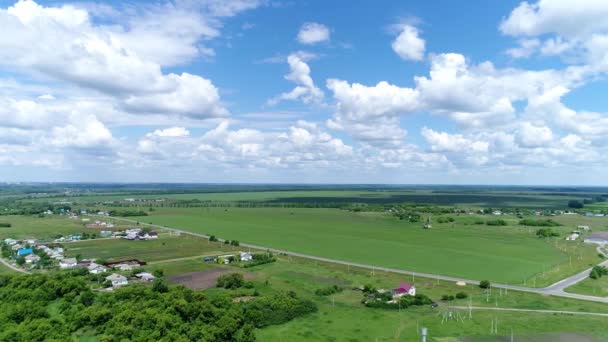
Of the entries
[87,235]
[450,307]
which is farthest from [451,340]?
[87,235]

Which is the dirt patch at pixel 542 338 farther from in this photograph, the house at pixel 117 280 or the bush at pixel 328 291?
the house at pixel 117 280

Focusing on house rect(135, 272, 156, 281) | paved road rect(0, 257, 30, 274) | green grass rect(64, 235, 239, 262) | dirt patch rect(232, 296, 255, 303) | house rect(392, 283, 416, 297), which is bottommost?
paved road rect(0, 257, 30, 274)

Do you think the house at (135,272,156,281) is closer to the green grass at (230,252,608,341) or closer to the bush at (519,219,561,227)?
the green grass at (230,252,608,341)

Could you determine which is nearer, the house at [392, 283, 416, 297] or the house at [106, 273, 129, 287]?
the house at [392, 283, 416, 297]

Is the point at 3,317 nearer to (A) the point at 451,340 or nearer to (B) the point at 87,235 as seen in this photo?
(A) the point at 451,340

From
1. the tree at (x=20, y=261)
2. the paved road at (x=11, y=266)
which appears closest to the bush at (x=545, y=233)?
the paved road at (x=11, y=266)

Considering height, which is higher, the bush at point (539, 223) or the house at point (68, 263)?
the bush at point (539, 223)

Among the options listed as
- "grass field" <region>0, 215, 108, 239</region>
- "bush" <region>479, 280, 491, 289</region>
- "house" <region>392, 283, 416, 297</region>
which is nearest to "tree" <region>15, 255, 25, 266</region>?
"grass field" <region>0, 215, 108, 239</region>
